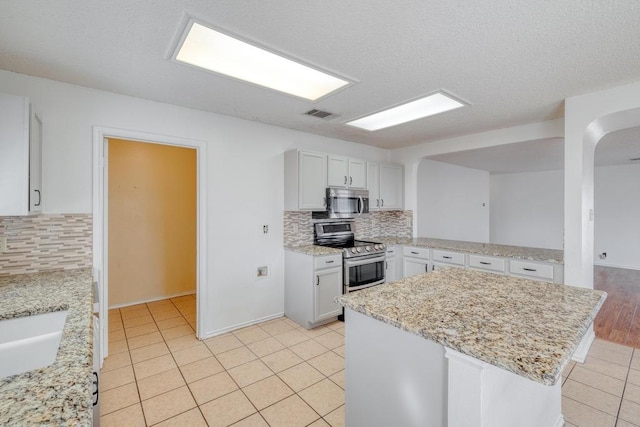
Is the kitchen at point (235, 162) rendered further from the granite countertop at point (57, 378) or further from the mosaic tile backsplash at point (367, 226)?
the granite countertop at point (57, 378)

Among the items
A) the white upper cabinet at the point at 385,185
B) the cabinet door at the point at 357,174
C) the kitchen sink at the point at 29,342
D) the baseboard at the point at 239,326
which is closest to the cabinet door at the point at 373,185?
the white upper cabinet at the point at 385,185

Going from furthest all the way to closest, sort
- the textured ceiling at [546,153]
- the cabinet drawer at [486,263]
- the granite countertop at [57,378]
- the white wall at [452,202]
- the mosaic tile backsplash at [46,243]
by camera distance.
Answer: the white wall at [452,202]
the textured ceiling at [546,153]
the cabinet drawer at [486,263]
the mosaic tile backsplash at [46,243]
the granite countertop at [57,378]

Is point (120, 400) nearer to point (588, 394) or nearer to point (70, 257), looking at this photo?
point (70, 257)

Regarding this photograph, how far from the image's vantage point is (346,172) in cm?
394

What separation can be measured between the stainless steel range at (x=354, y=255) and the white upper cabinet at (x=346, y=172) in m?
0.61

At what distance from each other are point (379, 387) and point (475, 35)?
6.58 feet

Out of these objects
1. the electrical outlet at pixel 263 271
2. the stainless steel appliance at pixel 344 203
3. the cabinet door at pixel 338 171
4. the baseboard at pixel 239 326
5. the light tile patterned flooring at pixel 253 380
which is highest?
the cabinet door at pixel 338 171

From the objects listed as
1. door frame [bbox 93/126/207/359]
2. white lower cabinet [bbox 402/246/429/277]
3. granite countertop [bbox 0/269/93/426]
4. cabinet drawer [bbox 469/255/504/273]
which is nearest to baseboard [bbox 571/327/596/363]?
cabinet drawer [bbox 469/255/504/273]

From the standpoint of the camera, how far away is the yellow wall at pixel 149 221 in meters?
3.92

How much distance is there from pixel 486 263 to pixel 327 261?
1842 millimetres

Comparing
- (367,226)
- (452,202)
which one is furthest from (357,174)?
(452,202)

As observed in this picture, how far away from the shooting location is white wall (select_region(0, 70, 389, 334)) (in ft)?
7.66

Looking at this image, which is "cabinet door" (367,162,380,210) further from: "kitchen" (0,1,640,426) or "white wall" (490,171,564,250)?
"white wall" (490,171,564,250)

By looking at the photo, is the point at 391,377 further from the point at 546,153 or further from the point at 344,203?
the point at 546,153
